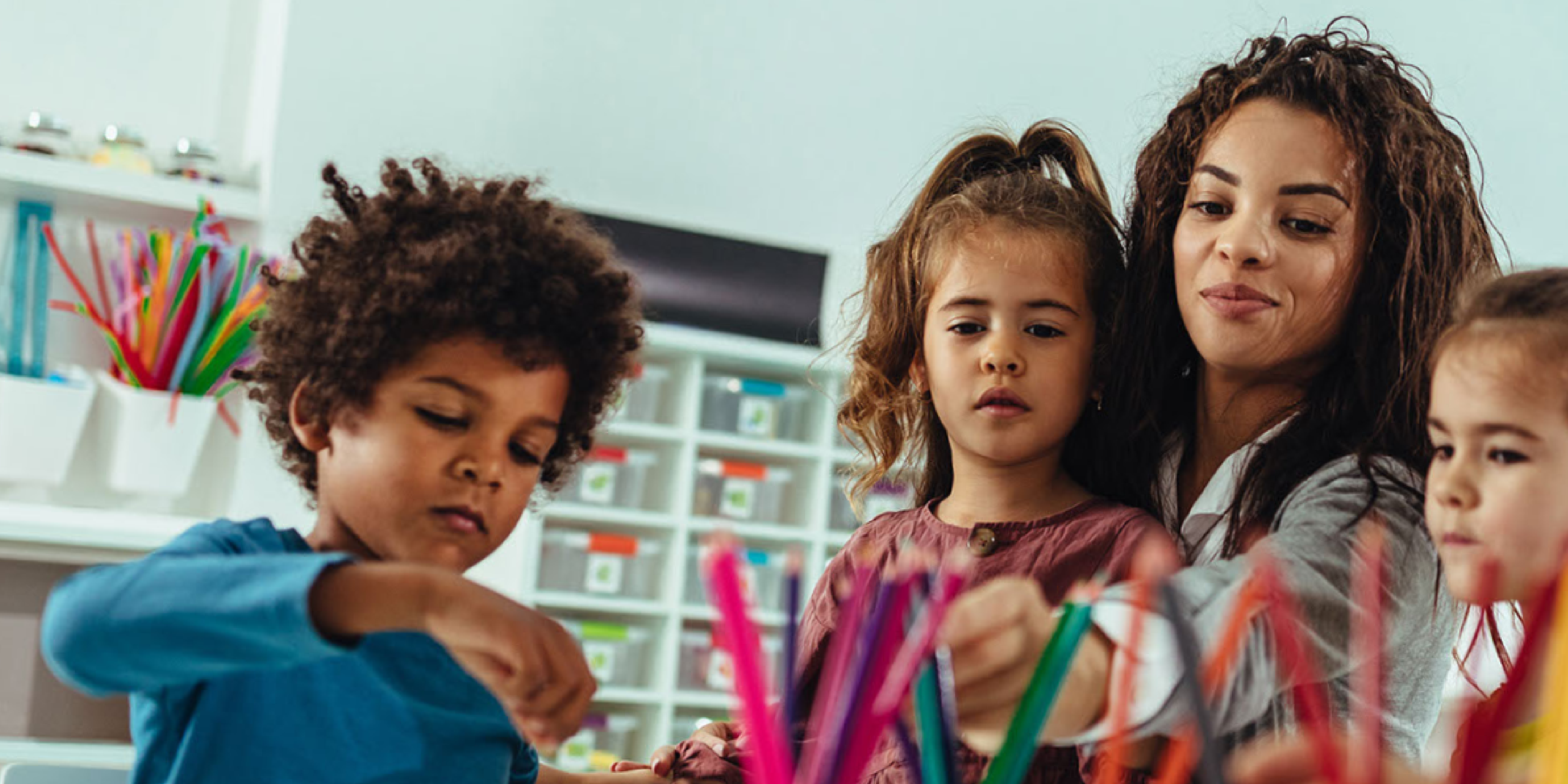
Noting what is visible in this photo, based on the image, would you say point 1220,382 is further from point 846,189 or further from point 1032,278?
point 846,189

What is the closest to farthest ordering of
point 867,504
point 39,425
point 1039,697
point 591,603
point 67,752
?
point 1039,697 → point 67,752 → point 39,425 → point 591,603 → point 867,504

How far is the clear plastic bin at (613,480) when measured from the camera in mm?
2996

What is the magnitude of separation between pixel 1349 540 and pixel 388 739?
1.41 ft

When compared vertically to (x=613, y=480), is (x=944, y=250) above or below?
above

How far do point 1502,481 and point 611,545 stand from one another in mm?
2671

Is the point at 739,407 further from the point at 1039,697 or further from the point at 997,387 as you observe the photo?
the point at 1039,697

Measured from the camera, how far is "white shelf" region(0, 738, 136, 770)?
1.85 metres

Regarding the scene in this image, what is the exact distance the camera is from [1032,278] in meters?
0.88

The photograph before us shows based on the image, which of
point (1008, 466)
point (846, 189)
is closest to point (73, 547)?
point (1008, 466)

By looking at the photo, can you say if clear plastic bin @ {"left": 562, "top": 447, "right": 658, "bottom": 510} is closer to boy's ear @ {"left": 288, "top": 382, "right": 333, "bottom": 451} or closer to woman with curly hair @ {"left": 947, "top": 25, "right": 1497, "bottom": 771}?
woman with curly hair @ {"left": 947, "top": 25, "right": 1497, "bottom": 771}

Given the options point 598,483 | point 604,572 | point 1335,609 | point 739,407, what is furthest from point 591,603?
point 1335,609

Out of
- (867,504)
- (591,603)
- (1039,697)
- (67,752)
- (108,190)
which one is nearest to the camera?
(1039,697)

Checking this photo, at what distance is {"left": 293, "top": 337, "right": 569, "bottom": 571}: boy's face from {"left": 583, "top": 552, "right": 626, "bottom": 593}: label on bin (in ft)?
7.82

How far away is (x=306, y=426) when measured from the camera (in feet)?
2.15
